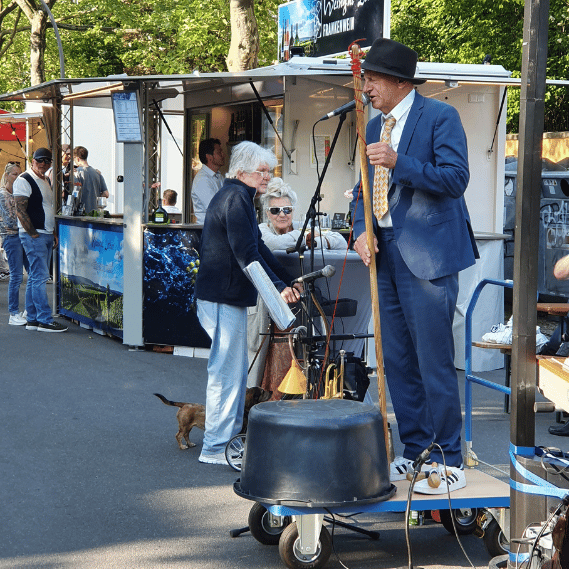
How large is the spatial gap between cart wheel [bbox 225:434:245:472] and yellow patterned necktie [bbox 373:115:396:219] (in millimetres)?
1944

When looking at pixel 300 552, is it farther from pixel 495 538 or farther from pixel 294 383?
pixel 294 383

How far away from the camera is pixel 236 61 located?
15.6 meters

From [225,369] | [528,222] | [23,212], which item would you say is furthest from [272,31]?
[528,222]

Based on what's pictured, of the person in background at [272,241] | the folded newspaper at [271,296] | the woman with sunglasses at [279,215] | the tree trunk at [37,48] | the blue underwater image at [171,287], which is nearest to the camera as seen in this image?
the folded newspaper at [271,296]

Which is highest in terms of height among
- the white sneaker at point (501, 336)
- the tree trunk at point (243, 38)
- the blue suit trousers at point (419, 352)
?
the tree trunk at point (243, 38)

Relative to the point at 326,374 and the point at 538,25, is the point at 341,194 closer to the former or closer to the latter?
the point at 326,374

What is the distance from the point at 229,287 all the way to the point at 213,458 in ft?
3.72

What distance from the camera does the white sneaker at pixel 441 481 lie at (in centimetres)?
408

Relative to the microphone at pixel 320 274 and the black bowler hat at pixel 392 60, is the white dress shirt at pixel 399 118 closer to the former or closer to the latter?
the black bowler hat at pixel 392 60

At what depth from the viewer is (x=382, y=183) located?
4.40 m

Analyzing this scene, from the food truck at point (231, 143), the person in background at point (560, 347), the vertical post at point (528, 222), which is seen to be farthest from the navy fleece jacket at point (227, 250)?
the food truck at point (231, 143)

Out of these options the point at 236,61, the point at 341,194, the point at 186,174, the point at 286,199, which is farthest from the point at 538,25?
Result: the point at 236,61

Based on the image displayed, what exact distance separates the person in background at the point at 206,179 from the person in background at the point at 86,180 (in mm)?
2456

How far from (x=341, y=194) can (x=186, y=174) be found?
3411mm
